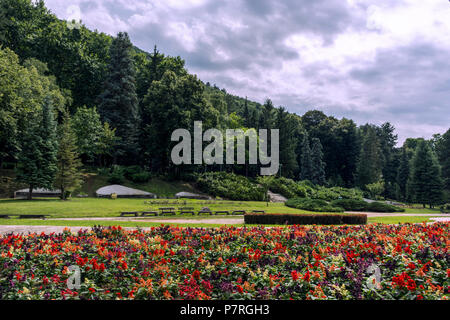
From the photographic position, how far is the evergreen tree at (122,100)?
42.6m

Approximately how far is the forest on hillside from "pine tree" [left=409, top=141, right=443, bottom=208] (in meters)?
0.13

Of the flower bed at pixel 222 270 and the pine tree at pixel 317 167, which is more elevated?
the pine tree at pixel 317 167

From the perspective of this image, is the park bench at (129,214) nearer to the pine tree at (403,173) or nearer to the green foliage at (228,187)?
the green foliage at (228,187)

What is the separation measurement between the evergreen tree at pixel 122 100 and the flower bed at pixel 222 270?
36.5 m

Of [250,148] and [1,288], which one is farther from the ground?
[250,148]

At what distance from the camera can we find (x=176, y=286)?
4367mm

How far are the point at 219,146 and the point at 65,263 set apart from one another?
36.2 meters

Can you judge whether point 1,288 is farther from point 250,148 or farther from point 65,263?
point 250,148

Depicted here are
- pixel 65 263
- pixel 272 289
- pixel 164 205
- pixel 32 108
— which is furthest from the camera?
pixel 32 108

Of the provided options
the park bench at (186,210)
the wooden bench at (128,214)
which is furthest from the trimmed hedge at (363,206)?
the wooden bench at (128,214)

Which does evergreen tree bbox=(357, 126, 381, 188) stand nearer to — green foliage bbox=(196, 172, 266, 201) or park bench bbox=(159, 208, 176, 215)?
green foliage bbox=(196, 172, 266, 201)

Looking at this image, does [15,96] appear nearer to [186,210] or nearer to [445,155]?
[186,210]
